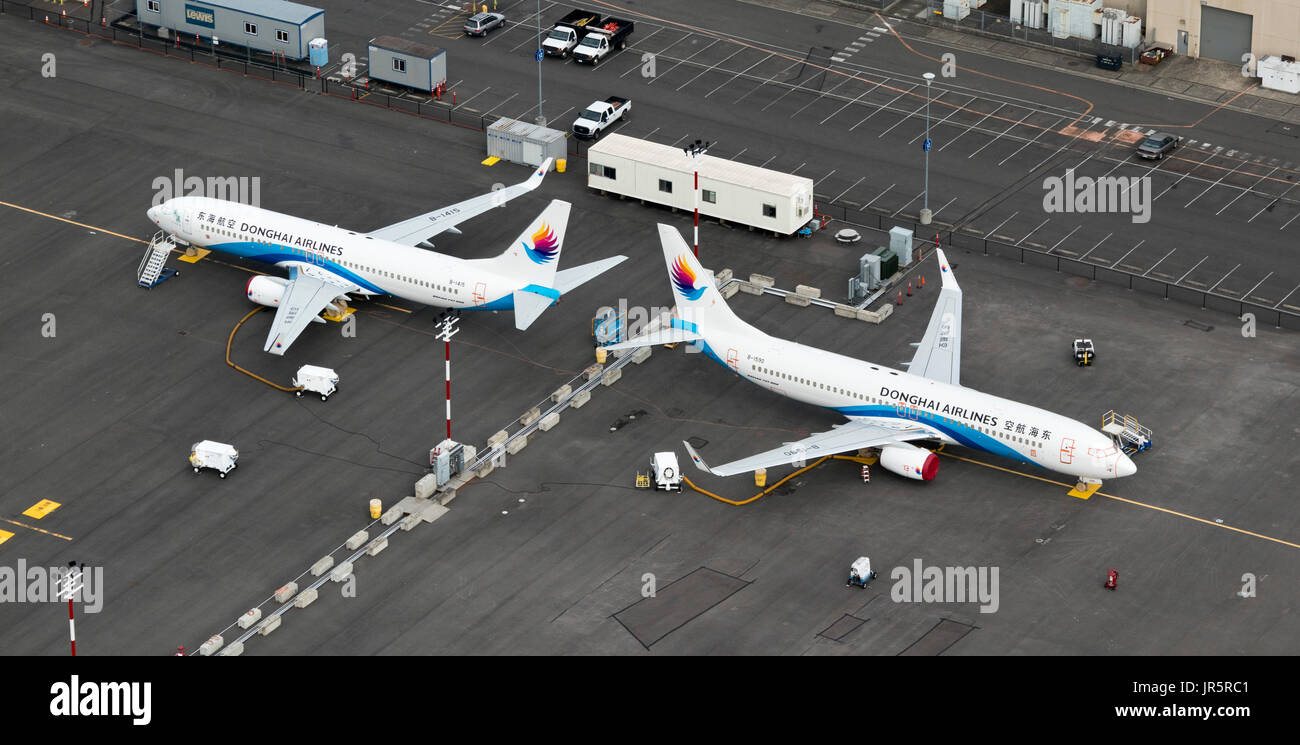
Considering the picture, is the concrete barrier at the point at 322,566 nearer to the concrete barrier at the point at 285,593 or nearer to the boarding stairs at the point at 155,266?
the concrete barrier at the point at 285,593

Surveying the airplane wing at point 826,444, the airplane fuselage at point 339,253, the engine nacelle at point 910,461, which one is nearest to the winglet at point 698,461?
the airplane wing at point 826,444

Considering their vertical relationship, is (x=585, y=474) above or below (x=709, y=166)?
below

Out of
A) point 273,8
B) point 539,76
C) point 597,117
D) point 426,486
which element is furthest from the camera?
point 273,8

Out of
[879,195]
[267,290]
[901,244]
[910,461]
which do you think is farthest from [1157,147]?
[267,290]

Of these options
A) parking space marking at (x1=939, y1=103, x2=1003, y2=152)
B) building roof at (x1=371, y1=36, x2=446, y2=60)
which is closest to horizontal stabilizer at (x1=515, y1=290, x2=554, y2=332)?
building roof at (x1=371, y1=36, x2=446, y2=60)

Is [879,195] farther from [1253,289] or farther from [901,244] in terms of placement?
[1253,289]
